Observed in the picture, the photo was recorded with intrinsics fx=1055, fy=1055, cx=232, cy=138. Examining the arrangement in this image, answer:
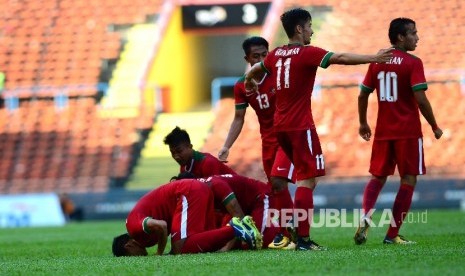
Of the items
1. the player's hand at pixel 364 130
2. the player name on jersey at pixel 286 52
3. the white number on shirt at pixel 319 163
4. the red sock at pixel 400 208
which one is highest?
the player name on jersey at pixel 286 52

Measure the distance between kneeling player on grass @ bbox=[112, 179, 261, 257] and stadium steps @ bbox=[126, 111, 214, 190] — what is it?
13.5 metres

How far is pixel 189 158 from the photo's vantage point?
9.89 meters

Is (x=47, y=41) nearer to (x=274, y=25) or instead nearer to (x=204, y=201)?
(x=274, y=25)

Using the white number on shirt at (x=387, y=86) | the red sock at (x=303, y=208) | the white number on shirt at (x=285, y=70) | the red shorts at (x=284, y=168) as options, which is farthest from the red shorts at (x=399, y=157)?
the white number on shirt at (x=285, y=70)

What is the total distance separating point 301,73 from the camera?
29.1ft

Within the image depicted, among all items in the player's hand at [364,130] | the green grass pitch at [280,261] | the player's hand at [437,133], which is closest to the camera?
the green grass pitch at [280,261]

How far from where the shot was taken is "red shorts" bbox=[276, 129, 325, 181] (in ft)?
29.1

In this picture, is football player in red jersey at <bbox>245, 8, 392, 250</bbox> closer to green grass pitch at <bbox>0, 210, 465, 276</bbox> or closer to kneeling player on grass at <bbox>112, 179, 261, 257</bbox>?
green grass pitch at <bbox>0, 210, 465, 276</bbox>

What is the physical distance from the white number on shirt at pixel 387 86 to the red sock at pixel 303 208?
1.40 m

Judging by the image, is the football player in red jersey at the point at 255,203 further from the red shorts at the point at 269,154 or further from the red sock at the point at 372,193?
the red sock at the point at 372,193

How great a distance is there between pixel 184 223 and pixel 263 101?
5.64 ft

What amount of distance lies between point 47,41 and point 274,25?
627cm

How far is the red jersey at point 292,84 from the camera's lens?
29.1 ft

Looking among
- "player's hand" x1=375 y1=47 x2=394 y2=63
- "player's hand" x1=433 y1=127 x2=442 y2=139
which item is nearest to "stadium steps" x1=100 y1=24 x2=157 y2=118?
"player's hand" x1=433 y1=127 x2=442 y2=139
